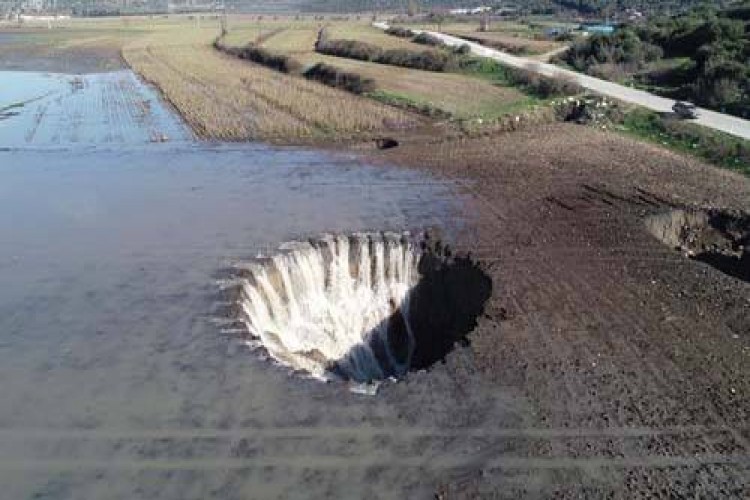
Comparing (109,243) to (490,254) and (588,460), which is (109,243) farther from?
(588,460)

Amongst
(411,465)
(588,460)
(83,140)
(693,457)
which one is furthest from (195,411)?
(83,140)

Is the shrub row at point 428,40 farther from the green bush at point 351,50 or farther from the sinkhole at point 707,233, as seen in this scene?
the sinkhole at point 707,233

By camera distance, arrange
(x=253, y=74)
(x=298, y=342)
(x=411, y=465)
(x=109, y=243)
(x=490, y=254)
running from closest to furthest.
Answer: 1. (x=411, y=465)
2. (x=298, y=342)
3. (x=490, y=254)
4. (x=109, y=243)
5. (x=253, y=74)

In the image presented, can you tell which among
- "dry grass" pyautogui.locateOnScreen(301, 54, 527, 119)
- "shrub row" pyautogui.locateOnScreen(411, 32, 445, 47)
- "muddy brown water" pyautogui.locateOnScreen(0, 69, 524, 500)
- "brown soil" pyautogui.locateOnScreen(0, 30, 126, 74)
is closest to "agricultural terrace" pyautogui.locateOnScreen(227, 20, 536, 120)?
"dry grass" pyautogui.locateOnScreen(301, 54, 527, 119)

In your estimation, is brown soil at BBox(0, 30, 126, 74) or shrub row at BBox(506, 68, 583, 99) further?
brown soil at BBox(0, 30, 126, 74)

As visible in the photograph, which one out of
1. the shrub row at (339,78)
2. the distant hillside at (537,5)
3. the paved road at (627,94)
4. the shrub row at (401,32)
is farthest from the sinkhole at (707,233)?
the distant hillside at (537,5)

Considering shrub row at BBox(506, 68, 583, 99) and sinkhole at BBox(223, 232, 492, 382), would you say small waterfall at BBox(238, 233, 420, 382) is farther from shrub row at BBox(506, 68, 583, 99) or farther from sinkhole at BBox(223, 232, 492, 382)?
shrub row at BBox(506, 68, 583, 99)
